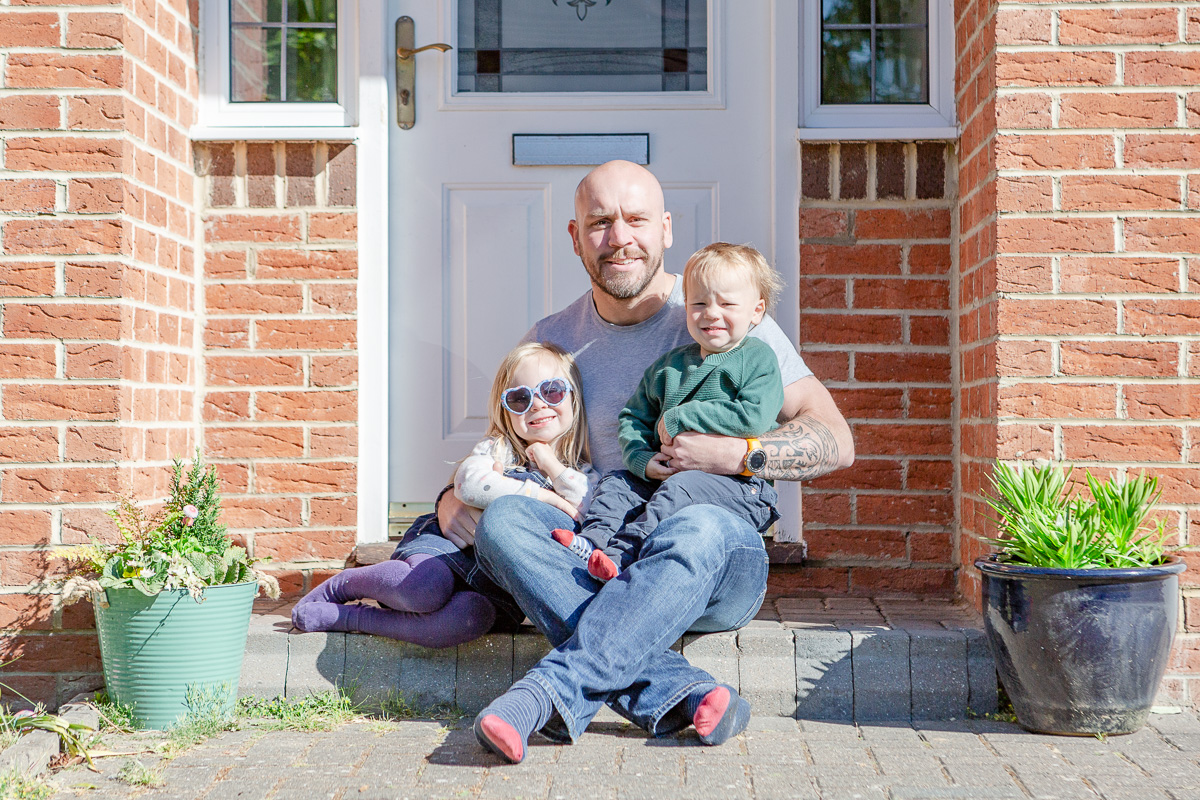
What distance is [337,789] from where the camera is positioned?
2125 mm

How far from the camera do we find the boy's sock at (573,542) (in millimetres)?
2525

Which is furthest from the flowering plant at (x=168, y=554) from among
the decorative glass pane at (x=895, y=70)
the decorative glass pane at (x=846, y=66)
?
the decorative glass pane at (x=895, y=70)

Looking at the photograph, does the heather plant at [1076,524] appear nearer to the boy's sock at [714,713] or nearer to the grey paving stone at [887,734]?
the grey paving stone at [887,734]

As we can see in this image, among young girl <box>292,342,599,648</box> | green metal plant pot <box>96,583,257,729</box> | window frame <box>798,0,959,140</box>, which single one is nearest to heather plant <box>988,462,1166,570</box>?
young girl <box>292,342,599,648</box>

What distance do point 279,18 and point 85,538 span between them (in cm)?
179

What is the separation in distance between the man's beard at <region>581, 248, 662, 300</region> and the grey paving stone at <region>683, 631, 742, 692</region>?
947 millimetres

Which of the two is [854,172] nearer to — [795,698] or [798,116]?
[798,116]

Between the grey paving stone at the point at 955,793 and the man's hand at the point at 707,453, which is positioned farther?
the man's hand at the point at 707,453

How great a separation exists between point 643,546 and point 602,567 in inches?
4.1

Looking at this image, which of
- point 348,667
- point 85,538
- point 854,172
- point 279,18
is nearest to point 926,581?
point 854,172

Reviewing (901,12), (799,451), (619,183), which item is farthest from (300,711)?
(901,12)

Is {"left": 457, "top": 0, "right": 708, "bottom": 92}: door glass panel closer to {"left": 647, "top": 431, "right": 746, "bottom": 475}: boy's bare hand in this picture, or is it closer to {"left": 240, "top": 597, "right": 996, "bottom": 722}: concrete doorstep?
{"left": 647, "top": 431, "right": 746, "bottom": 475}: boy's bare hand

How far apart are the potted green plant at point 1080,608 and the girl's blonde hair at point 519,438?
3.48 feet

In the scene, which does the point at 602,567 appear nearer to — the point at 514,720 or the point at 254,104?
the point at 514,720
